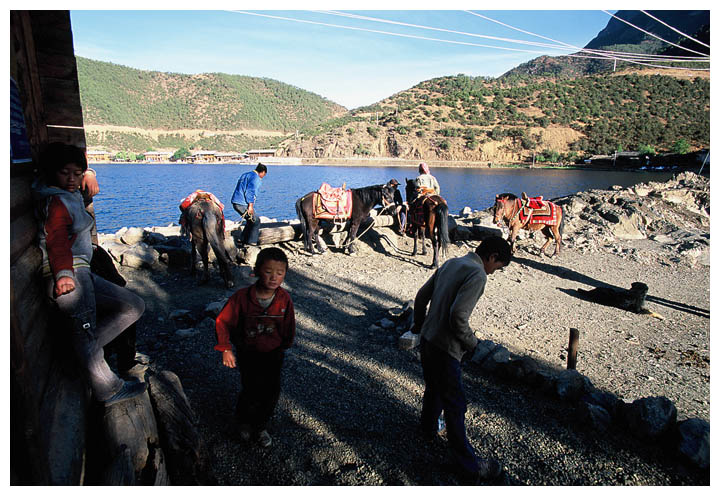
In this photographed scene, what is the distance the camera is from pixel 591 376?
4.69 m

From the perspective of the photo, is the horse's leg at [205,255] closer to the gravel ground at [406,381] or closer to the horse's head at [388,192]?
the gravel ground at [406,381]

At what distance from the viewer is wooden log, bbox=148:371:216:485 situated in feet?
8.09

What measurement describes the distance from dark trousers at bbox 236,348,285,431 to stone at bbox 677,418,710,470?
3.10m

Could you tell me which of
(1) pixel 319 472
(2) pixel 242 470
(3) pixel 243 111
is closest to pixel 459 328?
(1) pixel 319 472

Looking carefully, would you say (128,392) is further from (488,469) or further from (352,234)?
(352,234)

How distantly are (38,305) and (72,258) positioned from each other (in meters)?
0.31

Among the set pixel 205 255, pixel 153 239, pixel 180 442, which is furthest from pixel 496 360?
pixel 153 239

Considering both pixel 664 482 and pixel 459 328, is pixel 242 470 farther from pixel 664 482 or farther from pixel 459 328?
pixel 664 482

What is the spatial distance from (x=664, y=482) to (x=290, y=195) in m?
26.8

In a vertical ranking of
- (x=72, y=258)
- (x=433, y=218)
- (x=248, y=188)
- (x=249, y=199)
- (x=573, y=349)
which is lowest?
(x=573, y=349)

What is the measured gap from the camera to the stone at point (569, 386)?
3.84 m

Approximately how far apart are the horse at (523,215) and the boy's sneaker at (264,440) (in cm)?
835

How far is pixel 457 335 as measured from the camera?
2648 mm

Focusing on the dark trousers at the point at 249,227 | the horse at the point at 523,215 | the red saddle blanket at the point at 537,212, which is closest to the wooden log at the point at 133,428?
the dark trousers at the point at 249,227
